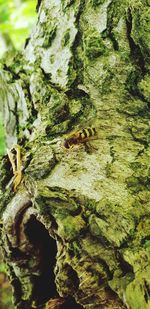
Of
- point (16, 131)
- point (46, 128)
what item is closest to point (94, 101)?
point (46, 128)

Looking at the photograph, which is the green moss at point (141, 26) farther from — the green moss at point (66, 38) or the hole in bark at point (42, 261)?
the hole in bark at point (42, 261)

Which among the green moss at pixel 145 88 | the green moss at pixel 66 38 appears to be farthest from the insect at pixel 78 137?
the green moss at pixel 66 38

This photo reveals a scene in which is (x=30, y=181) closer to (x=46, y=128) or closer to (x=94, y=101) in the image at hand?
(x=46, y=128)

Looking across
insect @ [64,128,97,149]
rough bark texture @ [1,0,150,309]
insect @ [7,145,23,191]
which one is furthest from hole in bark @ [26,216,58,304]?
insect @ [64,128,97,149]

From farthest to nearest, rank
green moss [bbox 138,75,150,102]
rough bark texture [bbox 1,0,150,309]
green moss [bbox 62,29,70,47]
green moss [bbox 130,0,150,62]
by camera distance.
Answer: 1. green moss [bbox 62,29,70,47]
2. green moss [bbox 130,0,150,62]
3. green moss [bbox 138,75,150,102]
4. rough bark texture [bbox 1,0,150,309]

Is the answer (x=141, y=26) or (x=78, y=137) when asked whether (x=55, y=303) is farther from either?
(x=141, y=26)

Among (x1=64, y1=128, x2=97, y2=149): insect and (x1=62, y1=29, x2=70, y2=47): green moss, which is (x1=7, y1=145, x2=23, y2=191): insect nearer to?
(x1=64, y1=128, x2=97, y2=149): insect
